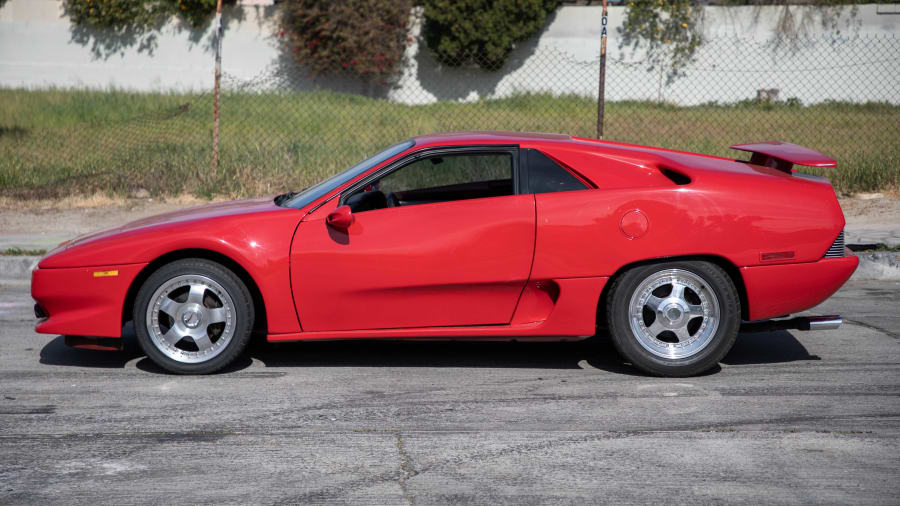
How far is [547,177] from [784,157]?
1.49 meters

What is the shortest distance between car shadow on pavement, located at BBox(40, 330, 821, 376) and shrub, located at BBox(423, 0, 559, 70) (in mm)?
19116

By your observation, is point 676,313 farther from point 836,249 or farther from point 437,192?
point 437,192

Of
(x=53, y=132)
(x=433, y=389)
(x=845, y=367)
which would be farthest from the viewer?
(x=53, y=132)

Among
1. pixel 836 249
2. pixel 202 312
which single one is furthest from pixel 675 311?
pixel 202 312

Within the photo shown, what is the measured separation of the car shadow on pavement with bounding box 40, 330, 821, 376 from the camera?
584cm

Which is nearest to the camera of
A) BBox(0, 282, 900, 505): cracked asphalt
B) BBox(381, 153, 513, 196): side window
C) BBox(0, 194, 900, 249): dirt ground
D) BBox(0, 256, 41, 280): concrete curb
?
BBox(0, 282, 900, 505): cracked asphalt

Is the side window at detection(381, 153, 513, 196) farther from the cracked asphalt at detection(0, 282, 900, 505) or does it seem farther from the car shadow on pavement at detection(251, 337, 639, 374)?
the cracked asphalt at detection(0, 282, 900, 505)

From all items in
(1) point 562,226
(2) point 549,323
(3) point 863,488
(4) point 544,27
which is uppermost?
(4) point 544,27

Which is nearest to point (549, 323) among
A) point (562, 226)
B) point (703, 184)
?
point (562, 226)

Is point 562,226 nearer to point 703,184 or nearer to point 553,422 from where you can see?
point 703,184

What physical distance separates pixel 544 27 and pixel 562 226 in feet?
70.8

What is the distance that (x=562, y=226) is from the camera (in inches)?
210

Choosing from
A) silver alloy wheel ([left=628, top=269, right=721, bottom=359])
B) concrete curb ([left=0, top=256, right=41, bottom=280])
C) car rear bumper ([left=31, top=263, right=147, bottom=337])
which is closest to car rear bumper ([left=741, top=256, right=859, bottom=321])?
silver alloy wheel ([left=628, top=269, right=721, bottom=359])

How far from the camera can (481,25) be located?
2469 centimetres
